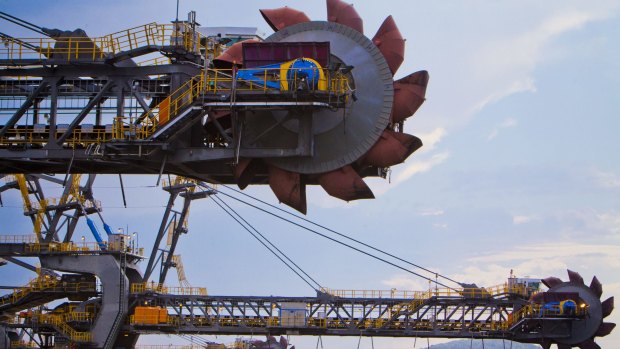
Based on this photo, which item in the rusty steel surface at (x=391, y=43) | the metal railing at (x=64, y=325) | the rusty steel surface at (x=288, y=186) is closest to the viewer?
the rusty steel surface at (x=288, y=186)

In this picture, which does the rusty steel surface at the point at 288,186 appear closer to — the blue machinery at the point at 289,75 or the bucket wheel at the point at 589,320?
the blue machinery at the point at 289,75

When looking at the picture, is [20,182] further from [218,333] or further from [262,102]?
[262,102]

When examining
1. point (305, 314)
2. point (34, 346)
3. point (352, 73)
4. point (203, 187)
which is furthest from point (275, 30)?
point (203, 187)

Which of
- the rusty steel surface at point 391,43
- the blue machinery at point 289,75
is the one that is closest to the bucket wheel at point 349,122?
the rusty steel surface at point 391,43

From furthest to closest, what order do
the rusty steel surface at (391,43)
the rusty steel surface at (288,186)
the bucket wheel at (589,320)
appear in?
the bucket wheel at (589,320) < the rusty steel surface at (391,43) < the rusty steel surface at (288,186)

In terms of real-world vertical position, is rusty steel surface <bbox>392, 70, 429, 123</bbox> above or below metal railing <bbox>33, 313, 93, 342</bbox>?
above

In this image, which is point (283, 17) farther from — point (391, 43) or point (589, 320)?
point (589, 320)

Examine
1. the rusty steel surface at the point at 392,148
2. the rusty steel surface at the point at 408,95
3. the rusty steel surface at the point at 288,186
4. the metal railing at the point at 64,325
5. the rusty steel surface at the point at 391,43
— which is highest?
the rusty steel surface at the point at 391,43

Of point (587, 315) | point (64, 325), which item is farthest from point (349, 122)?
point (64, 325)

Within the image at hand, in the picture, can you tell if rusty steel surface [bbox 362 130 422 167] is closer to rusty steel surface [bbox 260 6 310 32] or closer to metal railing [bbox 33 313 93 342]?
rusty steel surface [bbox 260 6 310 32]

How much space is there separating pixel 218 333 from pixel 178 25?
1007 inches

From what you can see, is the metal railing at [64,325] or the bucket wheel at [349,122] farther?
the metal railing at [64,325]

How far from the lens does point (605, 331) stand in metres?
75.1

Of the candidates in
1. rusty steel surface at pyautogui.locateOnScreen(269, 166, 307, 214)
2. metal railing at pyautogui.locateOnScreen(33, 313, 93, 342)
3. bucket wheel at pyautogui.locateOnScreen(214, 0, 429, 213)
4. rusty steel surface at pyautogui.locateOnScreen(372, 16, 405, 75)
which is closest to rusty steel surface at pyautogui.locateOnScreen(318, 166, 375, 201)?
bucket wheel at pyautogui.locateOnScreen(214, 0, 429, 213)
